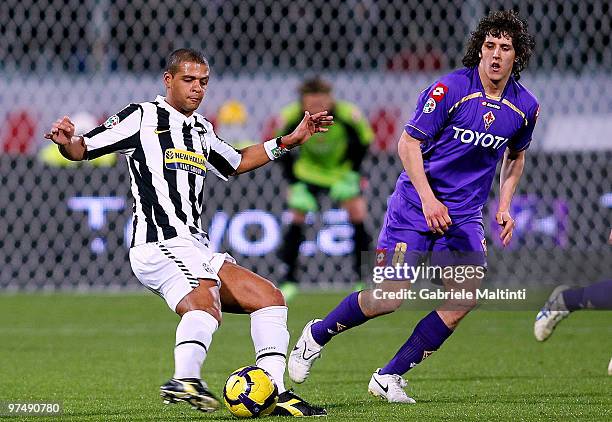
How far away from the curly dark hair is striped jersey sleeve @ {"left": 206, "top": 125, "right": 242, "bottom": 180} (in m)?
1.19

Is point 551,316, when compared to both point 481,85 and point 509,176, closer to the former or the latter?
point 509,176

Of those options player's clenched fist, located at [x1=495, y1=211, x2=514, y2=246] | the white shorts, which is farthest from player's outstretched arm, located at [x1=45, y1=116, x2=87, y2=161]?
player's clenched fist, located at [x1=495, y1=211, x2=514, y2=246]

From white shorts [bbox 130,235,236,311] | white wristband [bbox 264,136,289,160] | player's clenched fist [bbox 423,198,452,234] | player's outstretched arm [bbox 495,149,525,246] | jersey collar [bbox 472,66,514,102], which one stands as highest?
jersey collar [bbox 472,66,514,102]

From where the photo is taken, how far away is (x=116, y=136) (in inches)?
195

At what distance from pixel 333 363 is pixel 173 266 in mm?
2467

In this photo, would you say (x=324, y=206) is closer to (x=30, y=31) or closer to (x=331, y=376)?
(x=30, y=31)

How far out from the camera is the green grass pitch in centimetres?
498

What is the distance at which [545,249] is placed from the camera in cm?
1121

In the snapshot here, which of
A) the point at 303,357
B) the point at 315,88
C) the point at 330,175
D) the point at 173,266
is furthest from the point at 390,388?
the point at 330,175

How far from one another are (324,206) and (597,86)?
3991mm

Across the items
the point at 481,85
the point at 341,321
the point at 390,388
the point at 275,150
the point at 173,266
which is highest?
the point at 481,85

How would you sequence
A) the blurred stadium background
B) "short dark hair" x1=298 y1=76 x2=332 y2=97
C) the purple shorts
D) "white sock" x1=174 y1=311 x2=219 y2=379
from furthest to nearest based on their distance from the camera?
the blurred stadium background
"short dark hair" x1=298 y1=76 x2=332 y2=97
the purple shorts
"white sock" x1=174 y1=311 x2=219 y2=379

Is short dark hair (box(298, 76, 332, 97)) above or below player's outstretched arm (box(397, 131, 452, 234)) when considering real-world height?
above

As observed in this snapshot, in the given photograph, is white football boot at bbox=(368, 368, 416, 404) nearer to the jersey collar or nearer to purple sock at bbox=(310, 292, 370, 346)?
purple sock at bbox=(310, 292, 370, 346)
